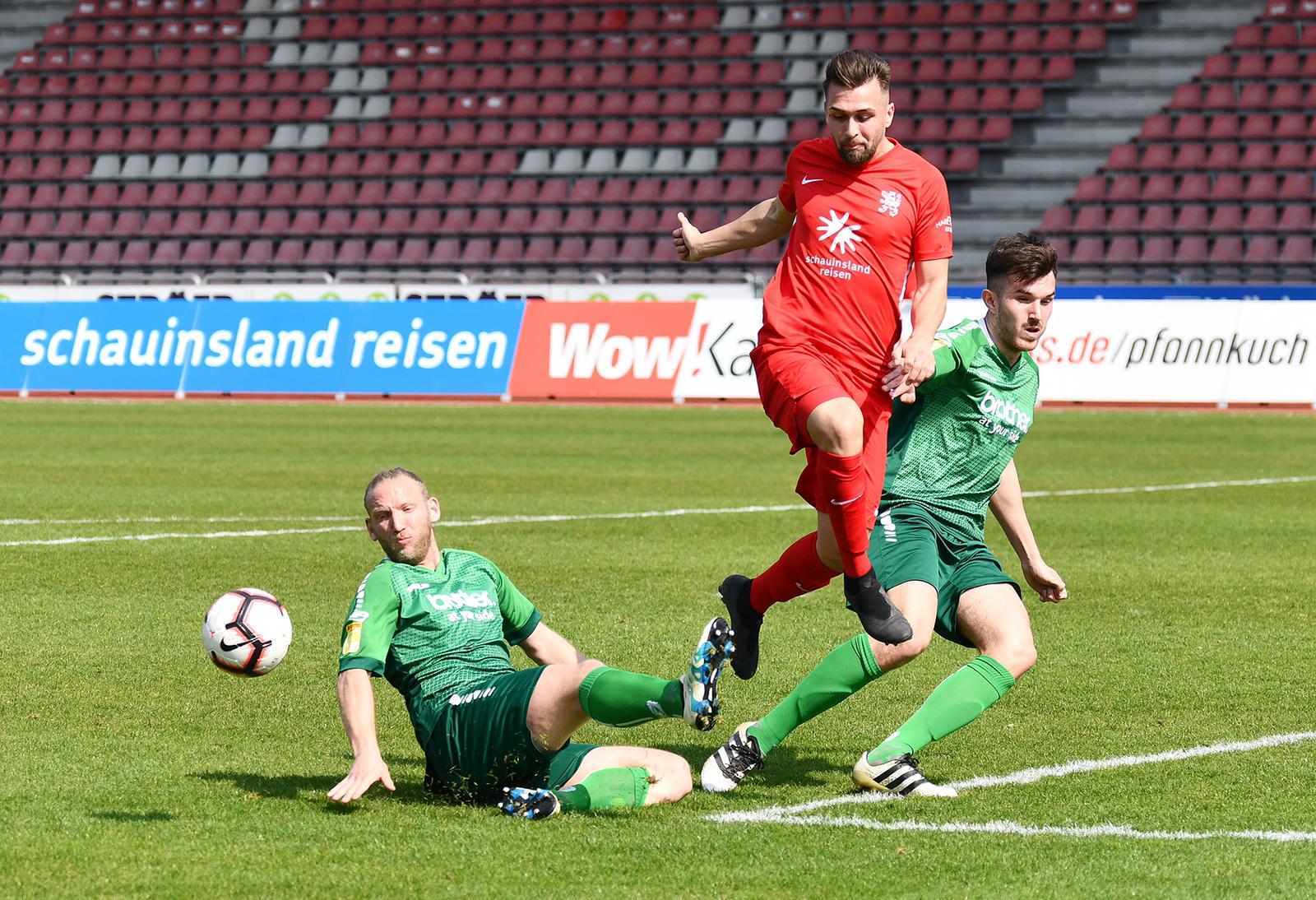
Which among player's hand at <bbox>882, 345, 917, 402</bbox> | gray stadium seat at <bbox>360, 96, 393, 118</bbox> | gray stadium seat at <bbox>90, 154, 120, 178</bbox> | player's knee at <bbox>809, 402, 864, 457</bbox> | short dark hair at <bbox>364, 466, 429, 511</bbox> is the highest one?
gray stadium seat at <bbox>360, 96, 393, 118</bbox>

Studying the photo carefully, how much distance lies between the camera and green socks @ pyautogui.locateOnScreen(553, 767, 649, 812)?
480 cm

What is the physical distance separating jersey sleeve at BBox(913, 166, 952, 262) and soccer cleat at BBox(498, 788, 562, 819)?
7.22 feet

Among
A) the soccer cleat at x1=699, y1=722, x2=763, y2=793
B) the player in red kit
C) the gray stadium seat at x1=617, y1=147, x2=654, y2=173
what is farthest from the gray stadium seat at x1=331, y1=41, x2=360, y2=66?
the soccer cleat at x1=699, y1=722, x2=763, y2=793

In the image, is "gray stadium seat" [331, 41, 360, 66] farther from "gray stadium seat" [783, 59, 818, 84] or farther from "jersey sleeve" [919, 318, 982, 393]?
"jersey sleeve" [919, 318, 982, 393]

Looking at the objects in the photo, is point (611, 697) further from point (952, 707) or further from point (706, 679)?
point (952, 707)

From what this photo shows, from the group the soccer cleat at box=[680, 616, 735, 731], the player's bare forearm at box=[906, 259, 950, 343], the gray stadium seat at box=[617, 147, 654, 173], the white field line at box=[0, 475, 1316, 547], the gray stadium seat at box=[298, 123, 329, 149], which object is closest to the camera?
the soccer cleat at box=[680, 616, 735, 731]

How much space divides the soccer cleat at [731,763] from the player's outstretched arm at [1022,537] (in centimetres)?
109

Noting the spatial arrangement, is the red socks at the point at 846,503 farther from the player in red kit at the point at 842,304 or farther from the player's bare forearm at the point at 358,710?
the player's bare forearm at the point at 358,710

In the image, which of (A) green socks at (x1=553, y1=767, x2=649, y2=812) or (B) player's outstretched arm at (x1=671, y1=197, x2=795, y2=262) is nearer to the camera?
(A) green socks at (x1=553, y1=767, x2=649, y2=812)

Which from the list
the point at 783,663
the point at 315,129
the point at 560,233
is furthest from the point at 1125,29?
the point at 783,663

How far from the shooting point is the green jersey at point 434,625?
16.3ft

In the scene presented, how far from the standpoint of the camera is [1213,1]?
115ft

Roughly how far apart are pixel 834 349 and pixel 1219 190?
28175mm

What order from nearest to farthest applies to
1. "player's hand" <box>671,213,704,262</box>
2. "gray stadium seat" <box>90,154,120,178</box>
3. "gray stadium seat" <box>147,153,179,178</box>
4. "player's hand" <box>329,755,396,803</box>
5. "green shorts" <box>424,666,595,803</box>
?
"player's hand" <box>329,755,396,803</box>
"green shorts" <box>424,666,595,803</box>
"player's hand" <box>671,213,704,262</box>
"gray stadium seat" <box>147,153,179,178</box>
"gray stadium seat" <box>90,154,120,178</box>
